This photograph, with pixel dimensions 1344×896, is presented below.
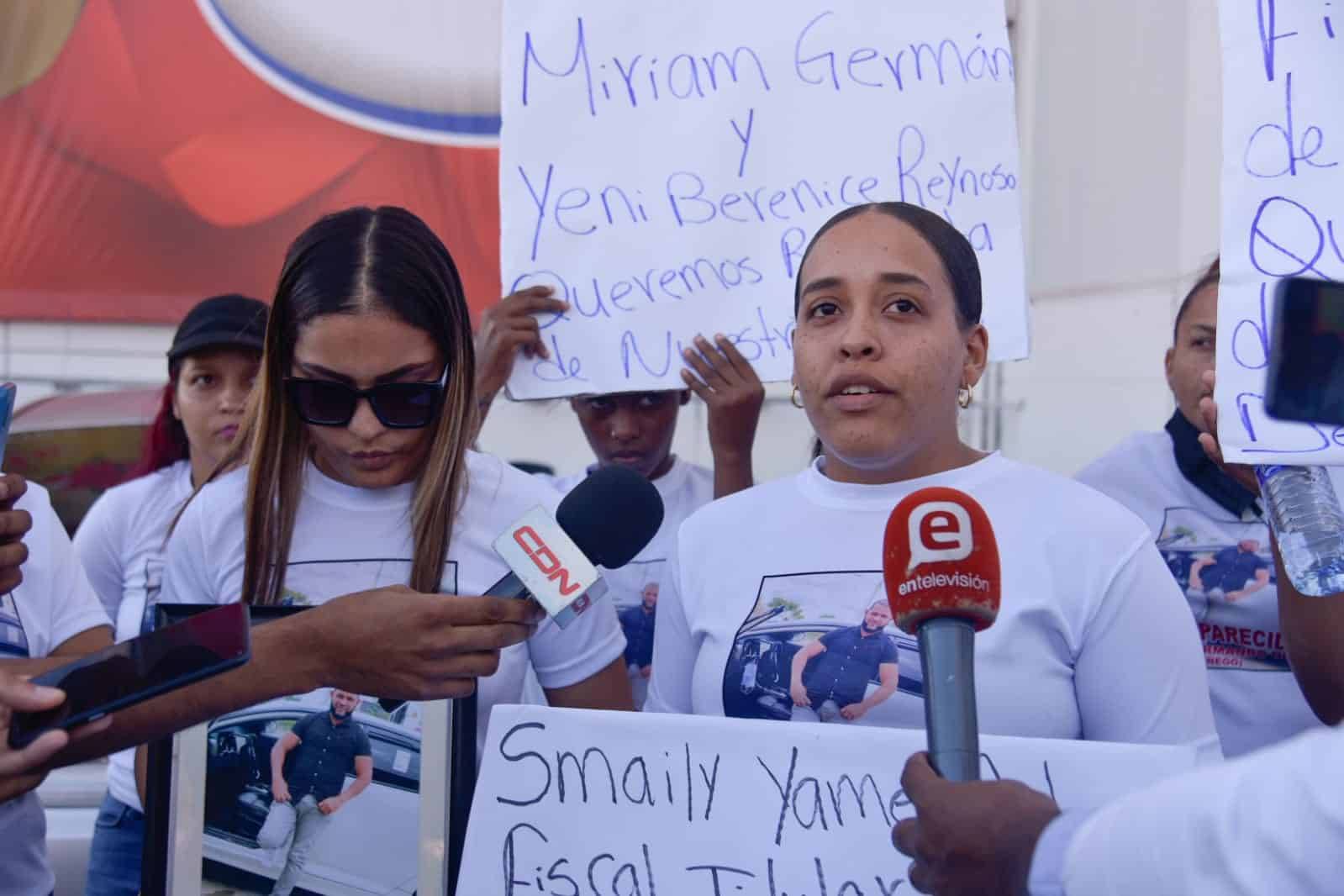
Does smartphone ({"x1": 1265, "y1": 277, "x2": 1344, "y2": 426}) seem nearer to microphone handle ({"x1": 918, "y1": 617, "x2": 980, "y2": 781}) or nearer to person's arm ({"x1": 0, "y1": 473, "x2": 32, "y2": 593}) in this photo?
microphone handle ({"x1": 918, "y1": 617, "x2": 980, "y2": 781})

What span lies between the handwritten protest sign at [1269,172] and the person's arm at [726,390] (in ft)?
3.20

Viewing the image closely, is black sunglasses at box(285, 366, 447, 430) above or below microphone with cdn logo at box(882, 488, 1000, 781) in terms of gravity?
above

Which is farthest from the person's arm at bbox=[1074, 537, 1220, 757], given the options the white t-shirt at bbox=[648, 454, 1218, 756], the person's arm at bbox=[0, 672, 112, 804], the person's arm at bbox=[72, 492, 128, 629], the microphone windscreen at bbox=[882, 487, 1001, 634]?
the person's arm at bbox=[72, 492, 128, 629]

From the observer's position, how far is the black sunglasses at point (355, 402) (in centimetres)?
212

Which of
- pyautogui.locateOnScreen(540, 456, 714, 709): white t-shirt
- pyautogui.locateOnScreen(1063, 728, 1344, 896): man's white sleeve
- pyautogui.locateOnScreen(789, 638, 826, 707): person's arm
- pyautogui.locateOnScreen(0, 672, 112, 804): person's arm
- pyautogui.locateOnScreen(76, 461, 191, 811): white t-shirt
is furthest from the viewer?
pyautogui.locateOnScreen(76, 461, 191, 811): white t-shirt

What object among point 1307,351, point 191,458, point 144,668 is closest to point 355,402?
point 144,668

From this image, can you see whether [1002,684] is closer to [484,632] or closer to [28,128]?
[484,632]

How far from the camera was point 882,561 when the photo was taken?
1.84m

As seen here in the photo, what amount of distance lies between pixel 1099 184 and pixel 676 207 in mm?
2162

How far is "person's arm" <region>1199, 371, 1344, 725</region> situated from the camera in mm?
1937

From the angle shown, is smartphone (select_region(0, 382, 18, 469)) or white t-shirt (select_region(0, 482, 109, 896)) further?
white t-shirt (select_region(0, 482, 109, 896))

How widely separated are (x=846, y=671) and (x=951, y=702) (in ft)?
1.74

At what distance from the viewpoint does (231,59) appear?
4.15 meters

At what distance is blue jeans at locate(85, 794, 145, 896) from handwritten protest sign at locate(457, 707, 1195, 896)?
135 cm
